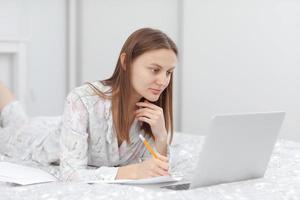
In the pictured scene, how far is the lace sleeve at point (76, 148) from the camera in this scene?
1.40m

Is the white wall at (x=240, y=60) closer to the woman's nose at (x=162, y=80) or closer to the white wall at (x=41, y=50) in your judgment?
the white wall at (x=41, y=50)

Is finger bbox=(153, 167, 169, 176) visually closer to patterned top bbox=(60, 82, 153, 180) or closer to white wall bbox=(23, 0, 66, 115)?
patterned top bbox=(60, 82, 153, 180)

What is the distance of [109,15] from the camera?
12.3 feet

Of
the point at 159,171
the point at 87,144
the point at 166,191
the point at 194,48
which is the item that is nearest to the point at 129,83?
the point at 87,144

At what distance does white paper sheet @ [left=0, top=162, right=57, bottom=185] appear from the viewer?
1354 mm

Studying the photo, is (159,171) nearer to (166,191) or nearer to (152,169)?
(152,169)

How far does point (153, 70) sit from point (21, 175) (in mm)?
420

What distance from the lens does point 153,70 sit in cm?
145

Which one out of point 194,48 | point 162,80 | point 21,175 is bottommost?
point 194,48

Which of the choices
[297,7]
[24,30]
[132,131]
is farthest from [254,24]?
[132,131]

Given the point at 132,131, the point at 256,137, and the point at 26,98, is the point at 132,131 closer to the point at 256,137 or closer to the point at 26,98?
the point at 256,137

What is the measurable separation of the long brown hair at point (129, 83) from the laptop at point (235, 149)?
32 cm

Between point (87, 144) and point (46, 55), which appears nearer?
point (87, 144)

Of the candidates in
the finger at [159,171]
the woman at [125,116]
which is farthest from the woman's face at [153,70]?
the finger at [159,171]
